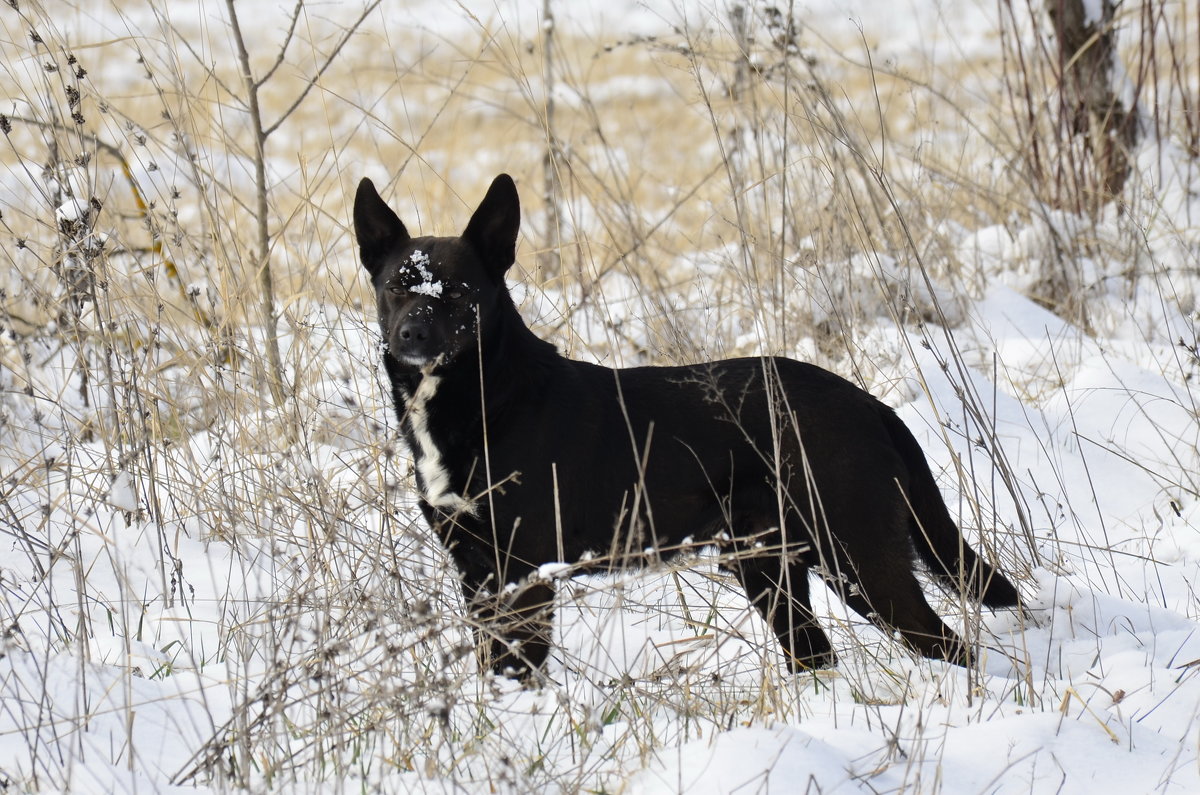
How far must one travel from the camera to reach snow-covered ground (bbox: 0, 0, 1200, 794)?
234cm

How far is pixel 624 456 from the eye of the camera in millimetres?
3336

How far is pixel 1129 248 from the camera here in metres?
5.86

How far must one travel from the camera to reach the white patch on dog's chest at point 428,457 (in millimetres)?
3293

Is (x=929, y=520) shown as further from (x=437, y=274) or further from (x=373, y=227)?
(x=373, y=227)

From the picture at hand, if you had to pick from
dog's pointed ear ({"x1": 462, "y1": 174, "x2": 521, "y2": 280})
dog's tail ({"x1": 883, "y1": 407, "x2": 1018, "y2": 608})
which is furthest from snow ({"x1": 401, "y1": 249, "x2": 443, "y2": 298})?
dog's tail ({"x1": 883, "y1": 407, "x2": 1018, "y2": 608})

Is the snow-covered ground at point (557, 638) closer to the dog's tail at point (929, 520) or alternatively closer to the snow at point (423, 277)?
the dog's tail at point (929, 520)

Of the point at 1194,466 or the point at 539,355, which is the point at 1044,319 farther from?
the point at 539,355

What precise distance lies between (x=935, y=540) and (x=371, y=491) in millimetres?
1719

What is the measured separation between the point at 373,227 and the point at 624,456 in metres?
1.01

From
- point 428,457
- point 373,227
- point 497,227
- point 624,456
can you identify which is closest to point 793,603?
point 624,456

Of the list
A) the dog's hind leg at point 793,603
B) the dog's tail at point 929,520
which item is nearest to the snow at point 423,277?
the dog's hind leg at point 793,603

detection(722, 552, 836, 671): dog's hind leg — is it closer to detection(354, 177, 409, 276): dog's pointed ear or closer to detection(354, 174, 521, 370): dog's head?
detection(354, 174, 521, 370): dog's head

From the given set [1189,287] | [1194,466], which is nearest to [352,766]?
[1194,466]

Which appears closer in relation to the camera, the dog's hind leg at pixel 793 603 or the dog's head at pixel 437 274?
the dog's head at pixel 437 274
